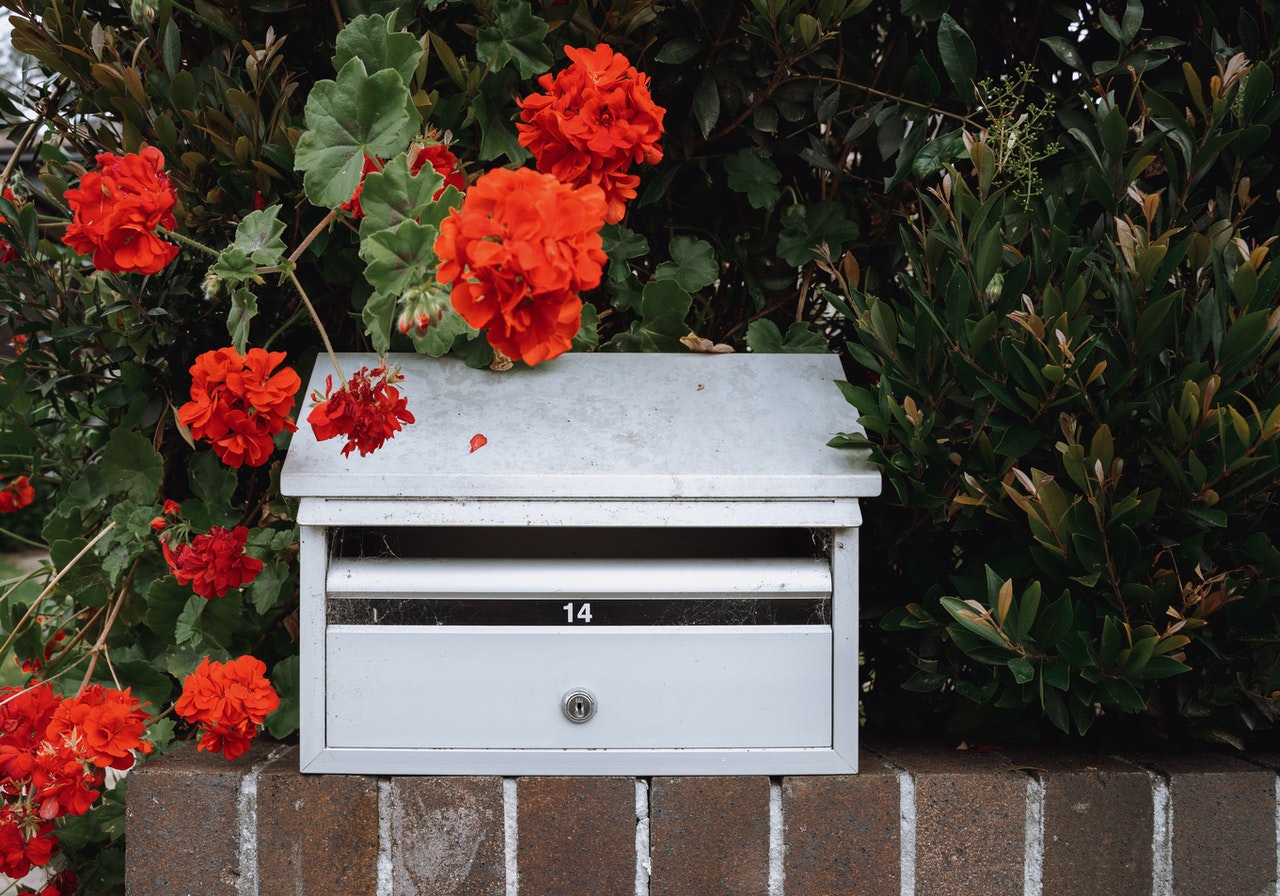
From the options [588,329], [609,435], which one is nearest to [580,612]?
[609,435]

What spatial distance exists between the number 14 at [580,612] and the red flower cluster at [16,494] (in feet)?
3.89

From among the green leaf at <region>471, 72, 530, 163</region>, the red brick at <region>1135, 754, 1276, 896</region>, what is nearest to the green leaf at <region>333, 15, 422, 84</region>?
the green leaf at <region>471, 72, 530, 163</region>

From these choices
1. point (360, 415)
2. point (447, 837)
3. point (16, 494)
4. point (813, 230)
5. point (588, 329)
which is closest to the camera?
point (360, 415)

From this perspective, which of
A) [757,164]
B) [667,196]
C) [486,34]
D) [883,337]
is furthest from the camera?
[667,196]

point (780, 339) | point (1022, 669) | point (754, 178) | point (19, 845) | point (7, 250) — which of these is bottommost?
point (19, 845)

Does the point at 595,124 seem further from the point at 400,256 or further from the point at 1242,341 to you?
the point at 1242,341

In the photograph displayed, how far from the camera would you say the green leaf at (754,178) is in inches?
54.8

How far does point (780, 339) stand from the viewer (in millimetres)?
1417

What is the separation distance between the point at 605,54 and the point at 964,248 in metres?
0.50

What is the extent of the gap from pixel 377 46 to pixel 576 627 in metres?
0.75

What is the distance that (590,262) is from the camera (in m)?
0.88

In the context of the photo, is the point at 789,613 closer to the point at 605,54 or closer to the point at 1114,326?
the point at 1114,326

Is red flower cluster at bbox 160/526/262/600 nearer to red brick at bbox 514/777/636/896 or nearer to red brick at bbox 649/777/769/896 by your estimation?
red brick at bbox 514/777/636/896

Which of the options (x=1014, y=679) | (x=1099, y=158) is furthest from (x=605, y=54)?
(x=1014, y=679)
